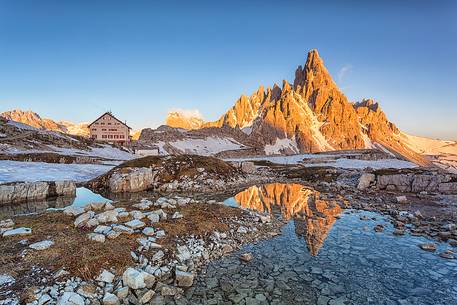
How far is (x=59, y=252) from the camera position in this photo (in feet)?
35.0

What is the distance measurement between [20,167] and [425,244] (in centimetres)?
4292

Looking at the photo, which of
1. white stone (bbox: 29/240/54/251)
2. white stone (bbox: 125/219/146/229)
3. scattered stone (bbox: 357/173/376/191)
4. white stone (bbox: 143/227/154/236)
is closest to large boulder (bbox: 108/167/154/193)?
white stone (bbox: 125/219/146/229)

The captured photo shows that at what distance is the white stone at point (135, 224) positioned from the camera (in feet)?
45.2

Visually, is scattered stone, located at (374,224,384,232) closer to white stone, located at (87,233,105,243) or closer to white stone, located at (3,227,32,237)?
white stone, located at (87,233,105,243)

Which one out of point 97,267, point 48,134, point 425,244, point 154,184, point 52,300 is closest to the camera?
point 52,300

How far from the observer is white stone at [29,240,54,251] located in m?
10.7

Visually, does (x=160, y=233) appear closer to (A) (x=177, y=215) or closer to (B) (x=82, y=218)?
(A) (x=177, y=215)

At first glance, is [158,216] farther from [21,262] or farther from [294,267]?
[294,267]

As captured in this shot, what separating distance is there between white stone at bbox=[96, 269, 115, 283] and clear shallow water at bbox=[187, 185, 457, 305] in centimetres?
293

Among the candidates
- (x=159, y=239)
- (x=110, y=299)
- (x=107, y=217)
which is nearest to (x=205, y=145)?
(x=107, y=217)

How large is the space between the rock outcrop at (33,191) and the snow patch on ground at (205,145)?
9906 cm

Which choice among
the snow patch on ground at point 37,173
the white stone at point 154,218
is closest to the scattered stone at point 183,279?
the white stone at point 154,218

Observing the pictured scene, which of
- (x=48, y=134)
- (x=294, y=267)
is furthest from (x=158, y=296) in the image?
(x=48, y=134)

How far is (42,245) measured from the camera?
1089cm
